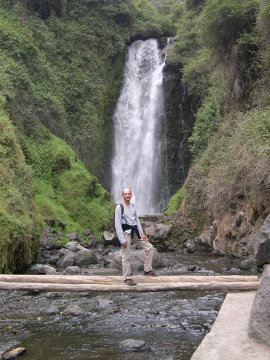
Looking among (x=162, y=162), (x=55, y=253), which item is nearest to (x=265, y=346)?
(x=55, y=253)

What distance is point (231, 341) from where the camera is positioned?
5.09m

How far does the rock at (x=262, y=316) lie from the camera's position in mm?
4988

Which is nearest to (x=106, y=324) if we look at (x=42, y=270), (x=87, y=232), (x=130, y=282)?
(x=130, y=282)

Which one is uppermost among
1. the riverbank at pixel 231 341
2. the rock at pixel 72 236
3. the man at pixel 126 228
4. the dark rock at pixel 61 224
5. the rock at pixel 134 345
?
the man at pixel 126 228

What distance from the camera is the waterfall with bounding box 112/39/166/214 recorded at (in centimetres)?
2920

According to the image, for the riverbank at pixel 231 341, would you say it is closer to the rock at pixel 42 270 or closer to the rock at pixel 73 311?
the rock at pixel 73 311

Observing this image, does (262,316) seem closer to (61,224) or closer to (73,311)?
(73,311)

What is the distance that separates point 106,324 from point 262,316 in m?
3.12

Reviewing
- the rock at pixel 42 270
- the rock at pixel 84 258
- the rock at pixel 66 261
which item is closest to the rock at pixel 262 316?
the rock at pixel 42 270

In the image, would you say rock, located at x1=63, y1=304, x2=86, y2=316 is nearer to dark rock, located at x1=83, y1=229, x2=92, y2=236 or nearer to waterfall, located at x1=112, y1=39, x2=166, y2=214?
dark rock, located at x1=83, y1=229, x2=92, y2=236

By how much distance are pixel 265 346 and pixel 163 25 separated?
1472 inches

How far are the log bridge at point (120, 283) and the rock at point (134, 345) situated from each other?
2.99ft

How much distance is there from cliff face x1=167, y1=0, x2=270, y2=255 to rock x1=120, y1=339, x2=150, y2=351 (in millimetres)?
7203

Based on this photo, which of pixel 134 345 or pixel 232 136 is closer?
pixel 134 345
